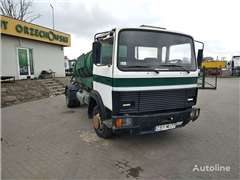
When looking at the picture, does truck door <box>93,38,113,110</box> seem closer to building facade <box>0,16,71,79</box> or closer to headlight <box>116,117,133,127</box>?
headlight <box>116,117,133,127</box>

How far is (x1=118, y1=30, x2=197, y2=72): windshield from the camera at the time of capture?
3.36m

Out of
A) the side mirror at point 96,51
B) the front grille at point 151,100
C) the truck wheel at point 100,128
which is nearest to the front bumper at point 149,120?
the front grille at point 151,100

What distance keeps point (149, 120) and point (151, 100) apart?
1.30 ft

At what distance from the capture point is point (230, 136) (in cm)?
434

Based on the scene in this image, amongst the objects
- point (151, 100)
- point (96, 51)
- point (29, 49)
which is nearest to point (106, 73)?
point (96, 51)

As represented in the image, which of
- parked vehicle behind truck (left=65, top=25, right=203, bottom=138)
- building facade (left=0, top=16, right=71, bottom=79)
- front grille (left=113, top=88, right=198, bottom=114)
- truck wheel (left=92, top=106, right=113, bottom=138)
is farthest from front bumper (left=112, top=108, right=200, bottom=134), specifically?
building facade (left=0, top=16, right=71, bottom=79)

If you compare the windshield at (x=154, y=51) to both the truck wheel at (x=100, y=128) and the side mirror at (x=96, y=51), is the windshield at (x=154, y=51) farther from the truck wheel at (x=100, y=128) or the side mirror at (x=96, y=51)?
the truck wheel at (x=100, y=128)

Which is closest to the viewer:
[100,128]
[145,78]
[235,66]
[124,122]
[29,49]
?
[124,122]

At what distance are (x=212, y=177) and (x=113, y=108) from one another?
78.0 inches

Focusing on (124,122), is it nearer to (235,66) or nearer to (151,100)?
(151,100)

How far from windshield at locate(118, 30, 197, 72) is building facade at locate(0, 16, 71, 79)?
1025cm

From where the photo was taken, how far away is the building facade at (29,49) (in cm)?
1081

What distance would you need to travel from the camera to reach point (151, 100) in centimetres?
343

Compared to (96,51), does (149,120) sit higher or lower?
lower
